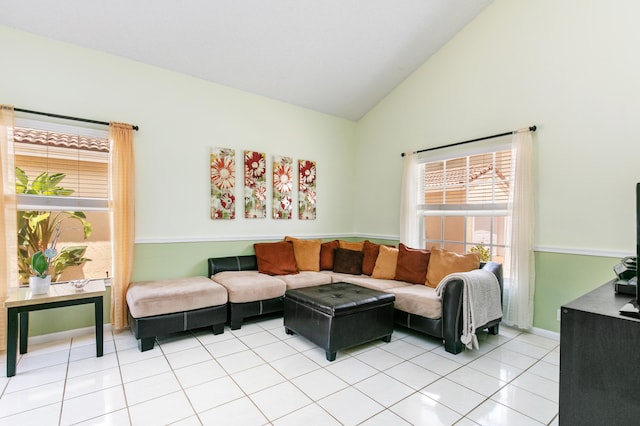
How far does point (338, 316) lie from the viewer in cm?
261

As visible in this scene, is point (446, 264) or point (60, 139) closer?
point (60, 139)

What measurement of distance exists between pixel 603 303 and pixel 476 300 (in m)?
1.35

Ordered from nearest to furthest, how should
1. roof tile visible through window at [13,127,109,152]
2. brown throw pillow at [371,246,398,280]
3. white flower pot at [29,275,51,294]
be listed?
white flower pot at [29,275,51,294]
roof tile visible through window at [13,127,109,152]
brown throw pillow at [371,246,398,280]

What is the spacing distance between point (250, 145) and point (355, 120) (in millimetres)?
2022

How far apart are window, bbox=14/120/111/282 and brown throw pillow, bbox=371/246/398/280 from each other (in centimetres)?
305

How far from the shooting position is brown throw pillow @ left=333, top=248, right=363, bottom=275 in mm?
4160

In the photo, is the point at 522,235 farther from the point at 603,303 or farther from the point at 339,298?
the point at 339,298

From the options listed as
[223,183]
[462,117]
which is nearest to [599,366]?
[462,117]

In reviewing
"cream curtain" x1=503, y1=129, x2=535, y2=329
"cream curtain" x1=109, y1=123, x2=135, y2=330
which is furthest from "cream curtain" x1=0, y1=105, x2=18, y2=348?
"cream curtain" x1=503, y1=129, x2=535, y2=329

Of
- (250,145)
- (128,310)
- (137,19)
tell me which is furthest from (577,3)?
(128,310)

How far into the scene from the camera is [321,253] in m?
4.41

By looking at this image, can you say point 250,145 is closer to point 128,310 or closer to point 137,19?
point 137,19

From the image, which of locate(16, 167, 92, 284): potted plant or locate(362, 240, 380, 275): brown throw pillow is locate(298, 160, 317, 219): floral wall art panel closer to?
Result: locate(362, 240, 380, 275): brown throw pillow

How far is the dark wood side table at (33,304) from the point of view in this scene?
2.27 m
